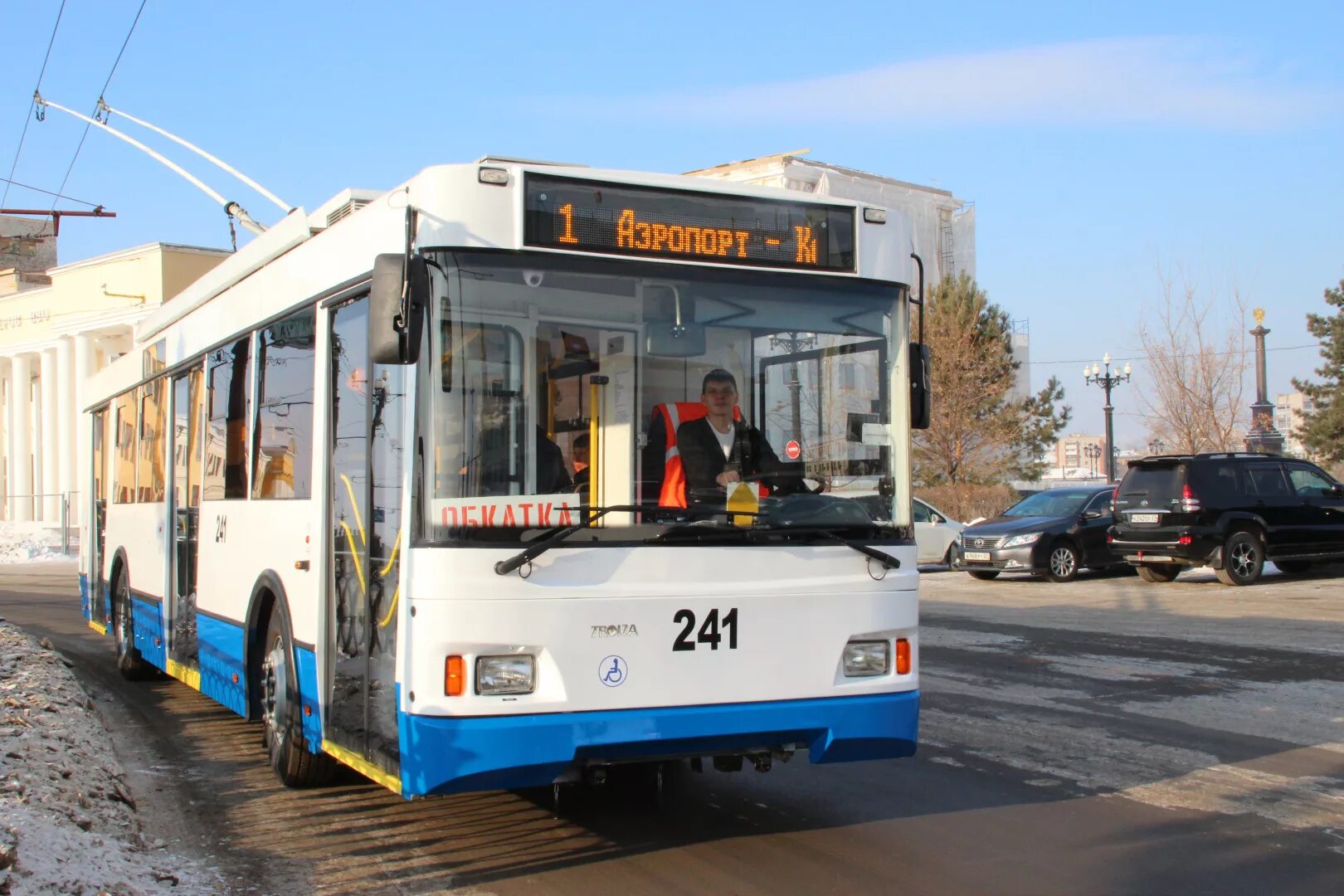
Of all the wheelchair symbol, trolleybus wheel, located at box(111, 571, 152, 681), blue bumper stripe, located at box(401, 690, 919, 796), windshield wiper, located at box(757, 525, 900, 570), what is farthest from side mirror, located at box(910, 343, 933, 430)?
trolleybus wheel, located at box(111, 571, 152, 681)

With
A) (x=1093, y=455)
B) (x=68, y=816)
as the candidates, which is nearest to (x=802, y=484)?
(x=68, y=816)

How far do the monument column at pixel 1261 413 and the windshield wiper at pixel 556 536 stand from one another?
29.3 metres

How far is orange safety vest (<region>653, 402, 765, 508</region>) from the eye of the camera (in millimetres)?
5691

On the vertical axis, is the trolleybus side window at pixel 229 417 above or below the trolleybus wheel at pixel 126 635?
above

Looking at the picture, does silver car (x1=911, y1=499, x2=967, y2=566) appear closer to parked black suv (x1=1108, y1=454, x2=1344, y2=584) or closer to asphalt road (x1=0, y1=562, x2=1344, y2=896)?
parked black suv (x1=1108, y1=454, x2=1344, y2=584)

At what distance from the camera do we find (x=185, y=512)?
972cm

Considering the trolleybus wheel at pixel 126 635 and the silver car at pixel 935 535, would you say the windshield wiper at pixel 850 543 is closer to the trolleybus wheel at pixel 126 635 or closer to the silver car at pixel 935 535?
the trolleybus wheel at pixel 126 635

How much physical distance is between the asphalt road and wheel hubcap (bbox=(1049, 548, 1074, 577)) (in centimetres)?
1044

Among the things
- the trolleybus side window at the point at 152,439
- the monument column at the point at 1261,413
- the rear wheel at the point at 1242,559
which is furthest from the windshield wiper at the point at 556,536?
the monument column at the point at 1261,413

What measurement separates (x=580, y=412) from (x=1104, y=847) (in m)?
3.09

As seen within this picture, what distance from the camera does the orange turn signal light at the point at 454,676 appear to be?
17.3 feet

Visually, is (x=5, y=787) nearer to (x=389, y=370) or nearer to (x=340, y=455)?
(x=340, y=455)

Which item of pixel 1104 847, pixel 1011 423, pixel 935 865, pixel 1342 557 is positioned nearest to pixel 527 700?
pixel 935 865

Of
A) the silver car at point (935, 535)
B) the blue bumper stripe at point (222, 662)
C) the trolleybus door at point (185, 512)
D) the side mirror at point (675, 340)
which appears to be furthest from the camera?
the silver car at point (935, 535)
